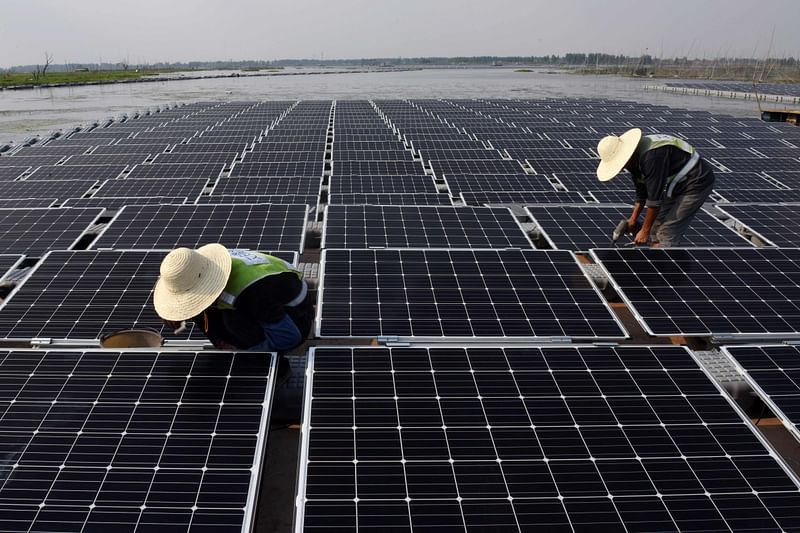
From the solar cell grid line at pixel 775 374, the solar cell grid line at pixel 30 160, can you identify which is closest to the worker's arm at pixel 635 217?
the solar cell grid line at pixel 775 374

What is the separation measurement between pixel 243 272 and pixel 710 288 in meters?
7.10

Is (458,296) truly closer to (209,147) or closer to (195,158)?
(195,158)

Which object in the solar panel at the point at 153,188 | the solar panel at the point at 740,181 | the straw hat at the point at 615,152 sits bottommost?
the solar panel at the point at 740,181

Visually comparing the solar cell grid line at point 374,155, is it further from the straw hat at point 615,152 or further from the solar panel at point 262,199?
the straw hat at point 615,152

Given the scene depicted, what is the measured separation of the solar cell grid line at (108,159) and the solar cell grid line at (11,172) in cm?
164

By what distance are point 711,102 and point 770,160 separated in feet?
161

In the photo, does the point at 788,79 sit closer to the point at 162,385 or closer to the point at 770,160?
the point at 770,160

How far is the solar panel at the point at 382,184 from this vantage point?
15.9 metres

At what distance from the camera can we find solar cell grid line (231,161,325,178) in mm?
18000

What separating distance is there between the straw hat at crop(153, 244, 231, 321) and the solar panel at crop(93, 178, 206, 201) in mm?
11035

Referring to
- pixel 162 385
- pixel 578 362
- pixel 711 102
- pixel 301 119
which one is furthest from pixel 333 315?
pixel 711 102

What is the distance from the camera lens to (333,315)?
248 inches

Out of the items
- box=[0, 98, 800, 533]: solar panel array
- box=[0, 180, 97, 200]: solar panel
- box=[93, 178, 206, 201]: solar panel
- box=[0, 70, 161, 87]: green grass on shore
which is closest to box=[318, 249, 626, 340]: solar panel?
box=[0, 98, 800, 533]: solar panel array

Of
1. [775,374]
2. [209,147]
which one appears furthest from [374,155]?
[775,374]
